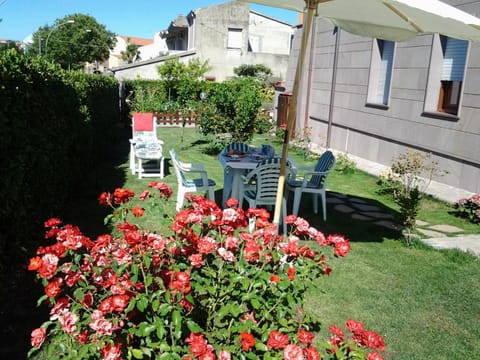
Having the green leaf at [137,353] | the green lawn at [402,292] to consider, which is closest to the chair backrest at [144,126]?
the green lawn at [402,292]

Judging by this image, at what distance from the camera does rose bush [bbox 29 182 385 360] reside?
2.08m

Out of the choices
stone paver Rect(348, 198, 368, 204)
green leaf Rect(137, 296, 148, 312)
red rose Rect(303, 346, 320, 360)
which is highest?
green leaf Rect(137, 296, 148, 312)

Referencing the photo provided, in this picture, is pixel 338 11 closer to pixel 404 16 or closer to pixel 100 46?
pixel 404 16

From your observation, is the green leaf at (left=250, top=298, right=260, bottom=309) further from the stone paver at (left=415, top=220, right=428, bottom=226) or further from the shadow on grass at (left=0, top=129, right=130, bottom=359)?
the stone paver at (left=415, top=220, right=428, bottom=226)

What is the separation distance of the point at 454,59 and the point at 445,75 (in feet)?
1.22

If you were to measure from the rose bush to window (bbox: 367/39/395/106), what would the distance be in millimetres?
9489

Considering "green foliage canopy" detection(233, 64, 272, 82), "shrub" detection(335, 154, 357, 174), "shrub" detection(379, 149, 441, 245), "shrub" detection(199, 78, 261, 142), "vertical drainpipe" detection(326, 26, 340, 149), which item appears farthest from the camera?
"green foliage canopy" detection(233, 64, 272, 82)

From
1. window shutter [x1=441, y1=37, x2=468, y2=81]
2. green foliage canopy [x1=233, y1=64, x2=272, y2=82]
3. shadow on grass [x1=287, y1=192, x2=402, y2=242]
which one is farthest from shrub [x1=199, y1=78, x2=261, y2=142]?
green foliage canopy [x1=233, y1=64, x2=272, y2=82]

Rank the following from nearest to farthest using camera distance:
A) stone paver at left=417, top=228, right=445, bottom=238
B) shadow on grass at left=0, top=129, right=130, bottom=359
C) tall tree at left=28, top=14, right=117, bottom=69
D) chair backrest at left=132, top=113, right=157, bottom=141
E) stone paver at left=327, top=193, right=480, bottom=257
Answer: shadow on grass at left=0, top=129, right=130, bottom=359 → stone paver at left=327, top=193, right=480, bottom=257 → stone paver at left=417, top=228, right=445, bottom=238 → chair backrest at left=132, top=113, right=157, bottom=141 → tall tree at left=28, top=14, right=117, bottom=69

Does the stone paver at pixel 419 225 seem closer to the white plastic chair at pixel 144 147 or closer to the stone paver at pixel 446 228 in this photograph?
the stone paver at pixel 446 228

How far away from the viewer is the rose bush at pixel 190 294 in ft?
6.84

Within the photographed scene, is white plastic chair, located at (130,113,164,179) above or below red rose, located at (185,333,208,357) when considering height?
below

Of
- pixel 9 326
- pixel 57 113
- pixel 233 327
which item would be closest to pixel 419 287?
pixel 233 327

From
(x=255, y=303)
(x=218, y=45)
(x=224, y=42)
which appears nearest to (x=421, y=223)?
(x=255, y=303)
